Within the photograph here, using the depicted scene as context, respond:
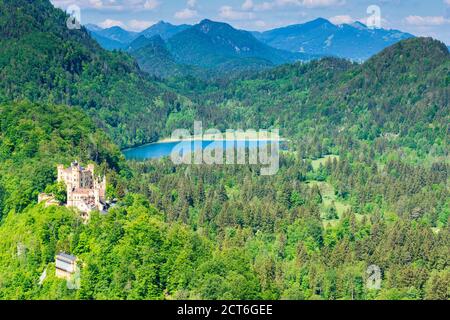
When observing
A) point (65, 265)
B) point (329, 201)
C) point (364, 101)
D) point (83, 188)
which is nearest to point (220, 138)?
point (364, 101)

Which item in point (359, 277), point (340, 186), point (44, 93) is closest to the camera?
point (359, 277)

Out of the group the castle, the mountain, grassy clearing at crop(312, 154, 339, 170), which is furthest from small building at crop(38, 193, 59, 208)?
the mountain

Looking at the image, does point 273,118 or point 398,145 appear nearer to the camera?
point 398,145

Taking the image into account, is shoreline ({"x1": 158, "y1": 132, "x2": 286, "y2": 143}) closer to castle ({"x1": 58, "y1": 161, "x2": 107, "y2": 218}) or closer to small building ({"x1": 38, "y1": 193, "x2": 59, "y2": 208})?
castle ({"x1": 58, "y1": 161, "x2": 107, "y2": 218})

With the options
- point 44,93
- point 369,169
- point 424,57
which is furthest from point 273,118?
point 369,169

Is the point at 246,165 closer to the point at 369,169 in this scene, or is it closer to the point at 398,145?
the point at 369,169

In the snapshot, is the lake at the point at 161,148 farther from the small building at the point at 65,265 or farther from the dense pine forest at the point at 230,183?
the small building at the point at 65,265

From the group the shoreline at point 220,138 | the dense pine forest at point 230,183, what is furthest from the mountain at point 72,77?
the shoreline at point 220,138
